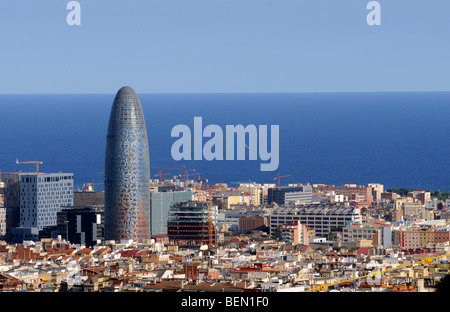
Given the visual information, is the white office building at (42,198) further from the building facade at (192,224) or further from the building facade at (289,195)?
the building facade at (289,195)

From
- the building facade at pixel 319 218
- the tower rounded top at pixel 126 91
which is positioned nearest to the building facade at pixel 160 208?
the building facade at pixel 319 218

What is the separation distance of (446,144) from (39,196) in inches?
1463

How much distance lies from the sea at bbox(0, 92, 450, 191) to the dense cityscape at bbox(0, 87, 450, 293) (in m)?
8.35

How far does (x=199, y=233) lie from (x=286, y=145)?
35471 millimetres

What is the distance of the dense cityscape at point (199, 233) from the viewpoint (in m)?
20.7

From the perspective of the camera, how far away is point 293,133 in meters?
75.8

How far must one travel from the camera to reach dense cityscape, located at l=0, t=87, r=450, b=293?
813 inches

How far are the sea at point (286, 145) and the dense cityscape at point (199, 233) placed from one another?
27.4 feet

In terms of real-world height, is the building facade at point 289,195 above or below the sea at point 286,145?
below

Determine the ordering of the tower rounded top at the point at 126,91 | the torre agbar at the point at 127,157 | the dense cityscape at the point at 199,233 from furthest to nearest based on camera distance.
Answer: the tower rounded top at the point at 126,91 < the torre agbar at the point at 127,157 < the dense cityscape at the point at 199,233

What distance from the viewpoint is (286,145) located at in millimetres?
67500

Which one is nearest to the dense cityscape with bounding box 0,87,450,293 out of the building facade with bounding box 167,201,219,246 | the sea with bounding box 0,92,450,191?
the building facade with bounding box 167,201,219,246

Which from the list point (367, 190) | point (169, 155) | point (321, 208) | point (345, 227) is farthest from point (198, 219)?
point (169, 155)
